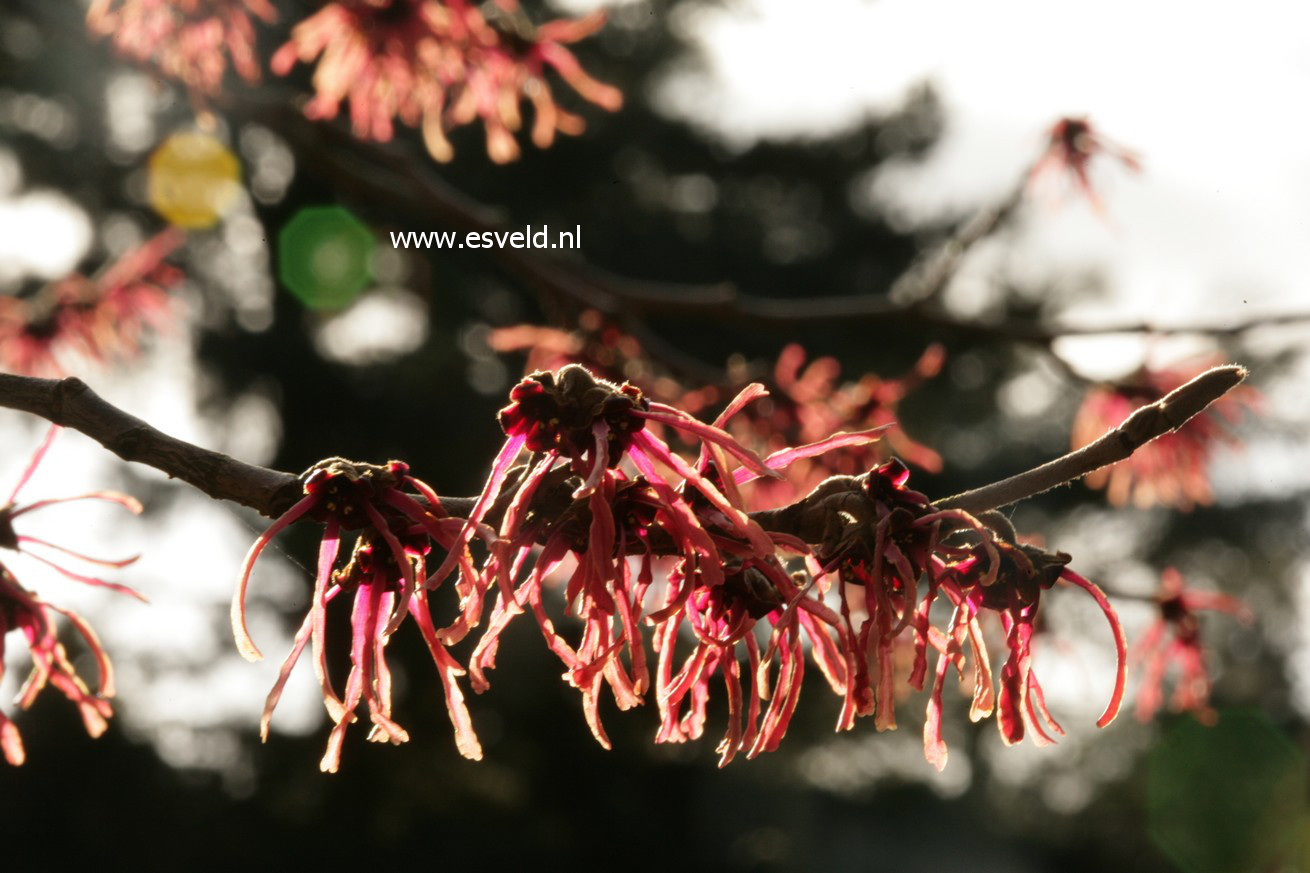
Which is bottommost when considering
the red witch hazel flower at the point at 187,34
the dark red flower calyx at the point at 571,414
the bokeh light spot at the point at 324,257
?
the dark red flower calyx at the point at 571,414

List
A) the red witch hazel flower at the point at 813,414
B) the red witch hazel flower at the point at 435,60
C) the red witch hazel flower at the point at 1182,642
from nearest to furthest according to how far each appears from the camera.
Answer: the red witch hazel flower at the point at 1182,642
the red witch hazel flower at the point at 435,60
the red witch hazel flower at the point at 813,414

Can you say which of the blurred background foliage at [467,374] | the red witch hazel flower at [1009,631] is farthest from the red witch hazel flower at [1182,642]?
the blurred background foliage at [467,374]

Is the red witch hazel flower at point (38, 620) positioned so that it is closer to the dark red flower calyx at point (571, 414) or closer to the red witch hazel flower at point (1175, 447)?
the dark red flower calyx at point (571, 414)

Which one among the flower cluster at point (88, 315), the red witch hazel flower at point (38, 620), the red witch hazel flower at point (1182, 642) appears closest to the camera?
the red witch hazel flower at point (38, 620)

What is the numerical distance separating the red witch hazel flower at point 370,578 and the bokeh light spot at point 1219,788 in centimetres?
1341

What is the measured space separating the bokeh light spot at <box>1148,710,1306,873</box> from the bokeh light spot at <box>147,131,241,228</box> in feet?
37.4

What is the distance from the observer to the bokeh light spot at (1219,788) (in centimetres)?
1278

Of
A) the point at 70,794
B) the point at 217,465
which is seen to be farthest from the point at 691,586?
the point at 70,794

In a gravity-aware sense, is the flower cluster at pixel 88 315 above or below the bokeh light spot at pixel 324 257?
below

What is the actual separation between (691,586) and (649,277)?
30.3 feet

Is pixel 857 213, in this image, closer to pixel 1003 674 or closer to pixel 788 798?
pixel 788 798

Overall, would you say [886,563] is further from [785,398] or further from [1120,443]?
[785,398]

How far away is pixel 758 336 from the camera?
9.23 meters

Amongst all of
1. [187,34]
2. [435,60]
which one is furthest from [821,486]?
[187,34]
